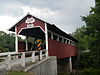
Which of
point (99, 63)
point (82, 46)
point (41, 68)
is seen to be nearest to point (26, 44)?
point (41, 68)

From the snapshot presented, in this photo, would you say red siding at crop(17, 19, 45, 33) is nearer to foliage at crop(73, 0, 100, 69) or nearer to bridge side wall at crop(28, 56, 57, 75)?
bridge side wall at crop(28, 56, 57, 75)

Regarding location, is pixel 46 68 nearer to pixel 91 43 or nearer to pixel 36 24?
pixel 36 24

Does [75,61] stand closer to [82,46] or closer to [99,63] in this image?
[82,46]

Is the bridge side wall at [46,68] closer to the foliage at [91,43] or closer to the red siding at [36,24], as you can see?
the red siding at [36,24]

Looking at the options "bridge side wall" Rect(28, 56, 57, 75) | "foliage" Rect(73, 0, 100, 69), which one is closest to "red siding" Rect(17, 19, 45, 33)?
"bridge side wall" Rect(28, 56, 57, 75)

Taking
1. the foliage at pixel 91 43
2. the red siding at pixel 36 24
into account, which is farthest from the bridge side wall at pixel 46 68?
the foliage at pixel 91 43

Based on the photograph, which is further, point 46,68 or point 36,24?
point 36,24

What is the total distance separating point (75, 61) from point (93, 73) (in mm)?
14009

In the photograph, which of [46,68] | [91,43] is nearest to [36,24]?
[46,68]

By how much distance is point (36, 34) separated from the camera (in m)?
22.0

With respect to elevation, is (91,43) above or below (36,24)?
below

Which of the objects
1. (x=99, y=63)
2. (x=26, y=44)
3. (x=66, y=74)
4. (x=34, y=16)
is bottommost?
(x=66, y=74)

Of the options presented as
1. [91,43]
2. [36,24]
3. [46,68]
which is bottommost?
[46,68]

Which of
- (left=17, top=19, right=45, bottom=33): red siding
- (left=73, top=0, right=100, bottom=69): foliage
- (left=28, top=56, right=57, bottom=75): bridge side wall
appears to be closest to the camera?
(left=28, top=56, right=57, bottom=75): bridge side wall
